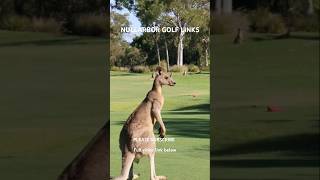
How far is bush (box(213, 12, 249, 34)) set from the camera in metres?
4.73

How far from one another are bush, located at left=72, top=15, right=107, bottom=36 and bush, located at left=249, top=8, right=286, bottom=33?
1.14 metres

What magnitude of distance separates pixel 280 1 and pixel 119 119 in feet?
5.06

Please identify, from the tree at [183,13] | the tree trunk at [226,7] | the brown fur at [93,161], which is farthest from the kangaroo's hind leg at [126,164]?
the tree trunk at [226,7]

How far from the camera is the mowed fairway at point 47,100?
5020 mm

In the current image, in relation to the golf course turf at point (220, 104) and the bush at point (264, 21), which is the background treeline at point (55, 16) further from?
the bush at point (264, 21)

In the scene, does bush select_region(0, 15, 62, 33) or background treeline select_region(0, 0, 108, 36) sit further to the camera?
bush select_region(0, 15, 62, 33)

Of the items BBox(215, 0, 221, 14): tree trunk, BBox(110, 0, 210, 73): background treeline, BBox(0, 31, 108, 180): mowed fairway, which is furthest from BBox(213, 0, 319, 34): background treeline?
BBox(0, 31, 108, 180): mowed fairway

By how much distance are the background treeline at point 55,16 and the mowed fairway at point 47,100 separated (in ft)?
0.26

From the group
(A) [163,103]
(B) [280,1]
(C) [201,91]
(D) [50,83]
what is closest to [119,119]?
(A) [163,103]

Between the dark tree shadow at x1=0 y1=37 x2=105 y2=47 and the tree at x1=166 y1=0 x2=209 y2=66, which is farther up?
the tree at x1=166 y1=0 x2=209 y2=66

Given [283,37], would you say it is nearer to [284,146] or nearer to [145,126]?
[284,146]

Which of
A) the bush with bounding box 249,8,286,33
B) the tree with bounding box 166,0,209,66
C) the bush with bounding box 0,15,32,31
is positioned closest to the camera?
the tree with bounding box 166,0,209,66

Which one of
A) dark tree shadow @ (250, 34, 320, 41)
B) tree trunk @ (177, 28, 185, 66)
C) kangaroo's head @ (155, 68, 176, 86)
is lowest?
kangaroo's head @ (155, 68, 176, 86)

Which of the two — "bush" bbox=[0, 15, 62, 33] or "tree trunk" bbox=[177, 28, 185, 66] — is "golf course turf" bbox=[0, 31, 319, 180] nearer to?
"bush" bbox=[0, 15, 62, 33]
